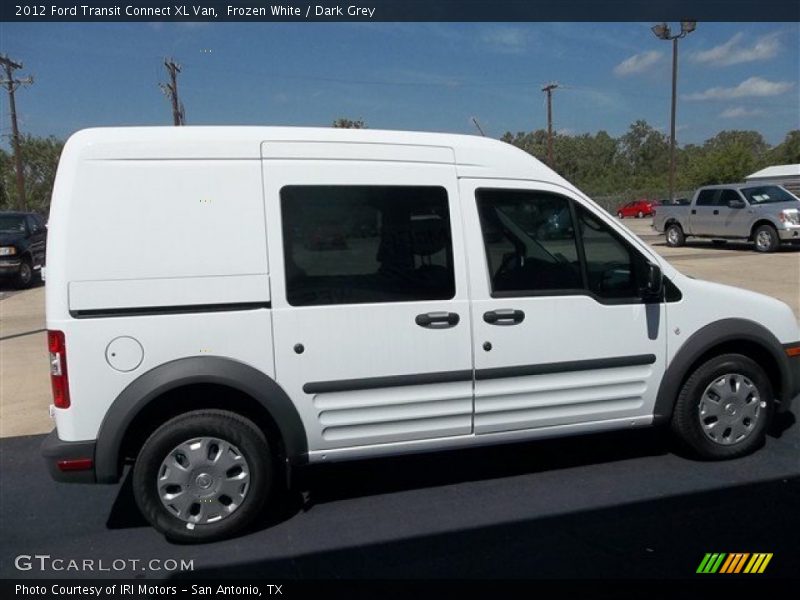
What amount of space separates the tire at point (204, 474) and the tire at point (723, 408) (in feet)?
8.51

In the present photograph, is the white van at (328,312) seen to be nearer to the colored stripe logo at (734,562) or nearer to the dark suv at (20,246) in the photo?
the colored stripe logo at (734,562)

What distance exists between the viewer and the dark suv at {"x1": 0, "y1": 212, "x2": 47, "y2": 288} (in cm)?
1588

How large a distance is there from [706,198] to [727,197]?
33.8 inches

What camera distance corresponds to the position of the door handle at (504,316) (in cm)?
398

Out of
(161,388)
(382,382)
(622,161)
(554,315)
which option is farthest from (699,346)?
(622,161)

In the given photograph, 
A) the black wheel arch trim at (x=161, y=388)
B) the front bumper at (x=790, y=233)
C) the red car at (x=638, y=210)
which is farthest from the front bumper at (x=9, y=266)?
the red car at (x=638, y=210)

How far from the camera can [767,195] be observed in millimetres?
18625

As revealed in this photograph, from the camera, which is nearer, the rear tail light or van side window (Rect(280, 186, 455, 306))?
the rear tail light

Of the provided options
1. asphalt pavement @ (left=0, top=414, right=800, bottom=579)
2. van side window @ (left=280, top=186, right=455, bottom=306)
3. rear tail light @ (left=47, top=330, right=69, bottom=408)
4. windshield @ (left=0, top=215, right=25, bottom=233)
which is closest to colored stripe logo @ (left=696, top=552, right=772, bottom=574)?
asphalt pavement @ (left=0, top=414, right=800, bottom=579)

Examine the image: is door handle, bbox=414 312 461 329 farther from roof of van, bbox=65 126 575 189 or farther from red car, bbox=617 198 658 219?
red car, bbox=617 198 658 219

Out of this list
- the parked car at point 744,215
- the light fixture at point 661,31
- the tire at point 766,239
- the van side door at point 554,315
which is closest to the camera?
the van side door at point 554,315

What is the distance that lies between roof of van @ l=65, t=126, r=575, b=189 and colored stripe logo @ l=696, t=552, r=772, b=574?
218 centimetres

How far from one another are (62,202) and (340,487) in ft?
7.71

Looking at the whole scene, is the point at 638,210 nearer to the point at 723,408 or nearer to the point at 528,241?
the point at 723,408
